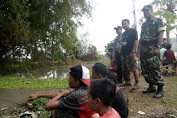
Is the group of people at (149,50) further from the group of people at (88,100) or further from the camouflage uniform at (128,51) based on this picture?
the group of people at (88,100)

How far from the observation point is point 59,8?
27.2 ft

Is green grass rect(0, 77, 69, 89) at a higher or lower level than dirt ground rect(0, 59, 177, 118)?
higher

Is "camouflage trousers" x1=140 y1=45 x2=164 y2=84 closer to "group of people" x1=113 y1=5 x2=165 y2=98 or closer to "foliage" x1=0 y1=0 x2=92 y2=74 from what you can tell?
"group of people" x1=113 y1=5 x2=165 y2=98

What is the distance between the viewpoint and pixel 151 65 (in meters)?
3.76

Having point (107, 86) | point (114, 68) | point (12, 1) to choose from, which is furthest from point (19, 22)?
point (107, 86)

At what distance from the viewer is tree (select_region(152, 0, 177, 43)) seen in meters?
5.63

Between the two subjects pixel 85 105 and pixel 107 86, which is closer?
pixel 107 86

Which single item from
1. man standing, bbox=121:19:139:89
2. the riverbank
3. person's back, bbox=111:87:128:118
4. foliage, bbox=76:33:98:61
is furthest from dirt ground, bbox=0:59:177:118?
foliage, bbox=76:33:98:61

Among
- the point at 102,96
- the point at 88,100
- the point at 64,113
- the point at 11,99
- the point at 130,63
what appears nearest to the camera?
the point at 102,96

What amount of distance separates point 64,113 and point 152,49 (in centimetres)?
249

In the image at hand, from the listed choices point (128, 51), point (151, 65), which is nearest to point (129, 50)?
point (128, 51)

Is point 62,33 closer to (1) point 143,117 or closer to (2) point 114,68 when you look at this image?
(2) point 114,68

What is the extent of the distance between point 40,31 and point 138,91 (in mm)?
6117

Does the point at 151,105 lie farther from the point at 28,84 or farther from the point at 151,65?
the point at 28,84
